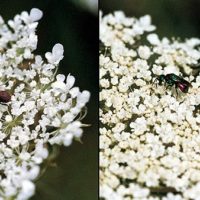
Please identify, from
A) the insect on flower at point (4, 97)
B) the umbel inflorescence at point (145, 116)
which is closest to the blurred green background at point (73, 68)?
the umbel inflorescence at point (145, 116)

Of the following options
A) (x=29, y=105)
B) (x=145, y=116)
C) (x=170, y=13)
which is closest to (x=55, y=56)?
(x=29, y=105)

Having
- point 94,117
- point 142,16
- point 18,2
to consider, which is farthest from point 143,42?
point 18,2

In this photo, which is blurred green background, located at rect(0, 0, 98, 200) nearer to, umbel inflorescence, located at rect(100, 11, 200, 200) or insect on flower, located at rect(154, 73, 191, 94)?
umbel inflorescence, located at rect(100, 11, 200, 200)

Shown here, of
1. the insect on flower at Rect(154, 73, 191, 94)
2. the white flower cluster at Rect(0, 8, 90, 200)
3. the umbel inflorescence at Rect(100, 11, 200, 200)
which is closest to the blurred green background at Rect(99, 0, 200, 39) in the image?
the umbel inflorescence at Rect(100, 11, 200, 200)

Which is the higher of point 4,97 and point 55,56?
point 55,56

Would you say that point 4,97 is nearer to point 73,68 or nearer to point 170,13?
point 73,68

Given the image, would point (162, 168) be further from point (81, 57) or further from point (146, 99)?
point (81, 57)

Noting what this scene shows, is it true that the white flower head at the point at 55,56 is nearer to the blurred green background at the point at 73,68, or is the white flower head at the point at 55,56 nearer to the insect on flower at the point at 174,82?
the blurred green background at the point at 73,68
